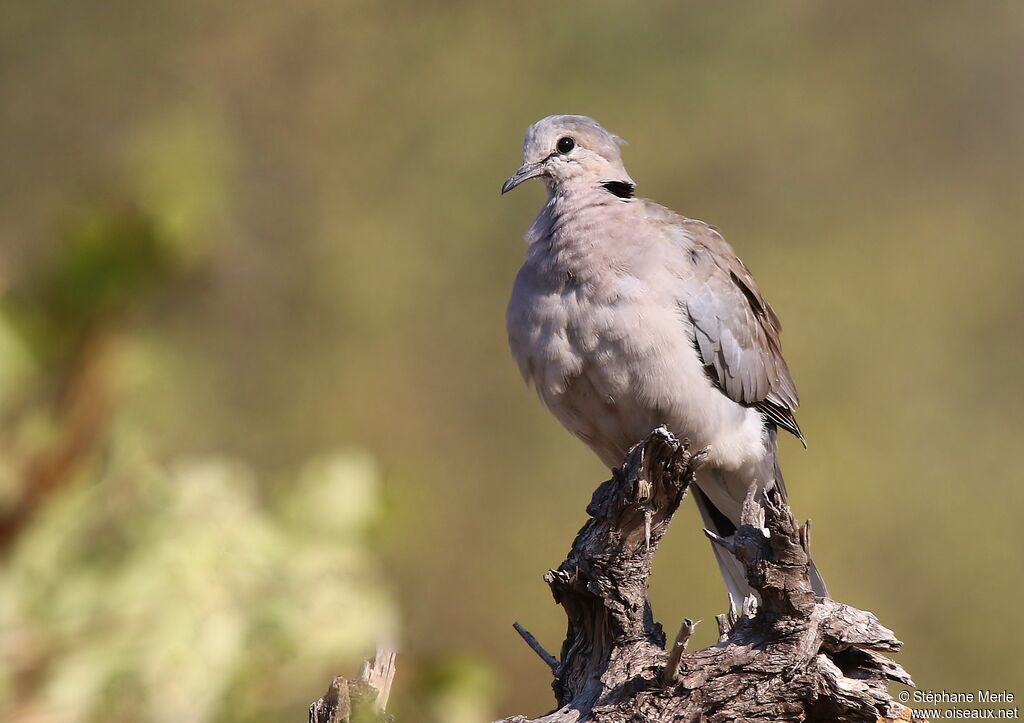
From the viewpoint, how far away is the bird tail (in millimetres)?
4727

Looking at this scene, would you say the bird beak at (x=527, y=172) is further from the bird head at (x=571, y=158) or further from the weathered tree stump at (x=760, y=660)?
the weathered tree stump at (x=760, y=660)

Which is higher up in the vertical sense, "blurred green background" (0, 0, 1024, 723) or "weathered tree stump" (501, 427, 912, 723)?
"blurred green background" (0, 0, 1024, 723)

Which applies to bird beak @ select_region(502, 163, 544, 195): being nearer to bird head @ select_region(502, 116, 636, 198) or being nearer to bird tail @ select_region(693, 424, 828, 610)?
bird head @ select_region(502, 116, 636, 198)

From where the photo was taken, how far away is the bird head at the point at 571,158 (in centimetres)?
474

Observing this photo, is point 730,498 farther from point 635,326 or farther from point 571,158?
point 571,158

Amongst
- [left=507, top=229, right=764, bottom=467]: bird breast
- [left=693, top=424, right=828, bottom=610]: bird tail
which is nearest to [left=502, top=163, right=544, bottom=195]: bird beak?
[left=507, top=229, right=764, bottom=467]: bird breast

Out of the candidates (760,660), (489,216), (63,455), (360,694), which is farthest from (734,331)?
(489,216)

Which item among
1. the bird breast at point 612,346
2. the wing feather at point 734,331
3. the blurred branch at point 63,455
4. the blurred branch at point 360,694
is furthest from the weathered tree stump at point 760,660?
the blurred branch at point 63,455

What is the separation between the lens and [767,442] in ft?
15.6

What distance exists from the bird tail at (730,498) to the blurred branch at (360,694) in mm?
1775

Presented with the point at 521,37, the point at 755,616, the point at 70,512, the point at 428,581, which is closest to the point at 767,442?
the point at 755,616

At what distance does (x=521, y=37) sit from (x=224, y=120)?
3090 millimetres

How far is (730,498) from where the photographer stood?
4.89 metres

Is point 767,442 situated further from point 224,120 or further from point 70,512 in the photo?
point 224,120
